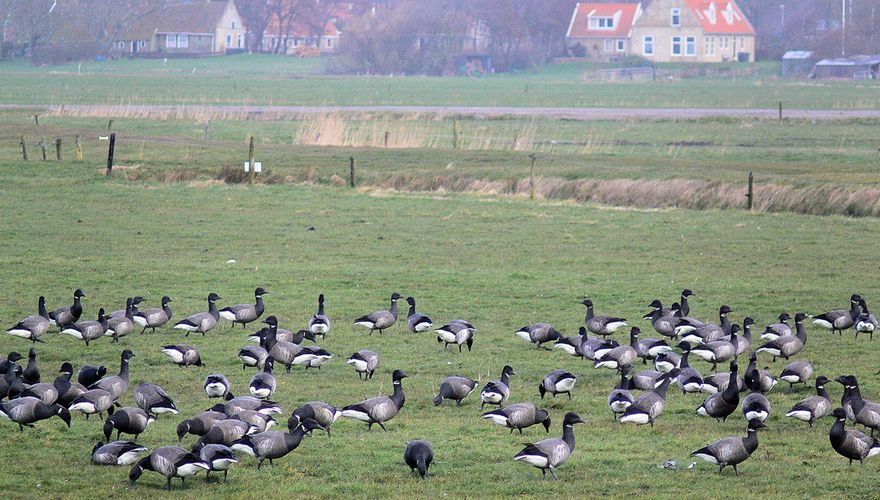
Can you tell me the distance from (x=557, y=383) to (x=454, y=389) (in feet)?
5.06

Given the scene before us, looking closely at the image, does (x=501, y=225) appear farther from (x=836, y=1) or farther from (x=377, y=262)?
(x=836, y=1)

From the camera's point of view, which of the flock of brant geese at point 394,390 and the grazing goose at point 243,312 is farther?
the grazing goose at point 243,312

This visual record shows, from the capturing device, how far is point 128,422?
44.0 ft

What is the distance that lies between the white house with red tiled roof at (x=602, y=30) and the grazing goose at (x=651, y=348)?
153852 millimetres

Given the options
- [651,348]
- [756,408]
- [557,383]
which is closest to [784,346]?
[651,348]

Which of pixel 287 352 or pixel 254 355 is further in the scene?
pixel 287 352

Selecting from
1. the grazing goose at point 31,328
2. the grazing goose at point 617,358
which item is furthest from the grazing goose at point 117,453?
the grazing goose at point 617,358

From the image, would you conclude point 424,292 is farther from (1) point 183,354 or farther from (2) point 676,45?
(2) point 676,45

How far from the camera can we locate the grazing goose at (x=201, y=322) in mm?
20562

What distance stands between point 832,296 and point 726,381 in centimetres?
987

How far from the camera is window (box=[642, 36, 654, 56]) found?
164750 millimetres

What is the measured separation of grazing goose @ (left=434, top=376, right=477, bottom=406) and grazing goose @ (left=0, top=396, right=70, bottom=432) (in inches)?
205

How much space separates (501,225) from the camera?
36875mm

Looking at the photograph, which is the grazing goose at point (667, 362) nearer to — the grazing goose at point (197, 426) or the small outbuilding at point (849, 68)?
the grazing goose at point (197, 426)
